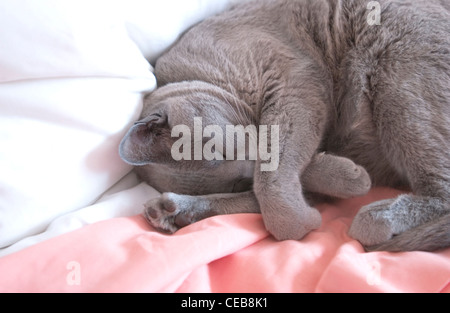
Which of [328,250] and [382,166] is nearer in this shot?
[328,250]

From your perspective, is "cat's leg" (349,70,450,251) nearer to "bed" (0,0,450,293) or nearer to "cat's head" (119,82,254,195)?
"bed" (0,0,450,293)

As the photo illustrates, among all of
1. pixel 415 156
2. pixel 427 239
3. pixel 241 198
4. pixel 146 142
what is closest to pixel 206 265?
pixel 241 198

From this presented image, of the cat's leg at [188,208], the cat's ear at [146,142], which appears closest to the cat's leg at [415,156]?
the cat's leg at [188,208]

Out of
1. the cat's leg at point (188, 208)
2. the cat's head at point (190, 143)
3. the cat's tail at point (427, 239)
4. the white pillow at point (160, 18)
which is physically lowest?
the cat's tail at point (427, 239)

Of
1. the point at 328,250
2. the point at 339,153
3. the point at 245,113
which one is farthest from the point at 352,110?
the point at 328,250

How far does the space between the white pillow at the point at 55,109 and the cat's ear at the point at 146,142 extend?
0.24 ft

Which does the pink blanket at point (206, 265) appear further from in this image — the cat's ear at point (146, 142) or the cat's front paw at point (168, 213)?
the cat's ear at point (146, 142)

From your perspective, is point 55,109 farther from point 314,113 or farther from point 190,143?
point 314,113

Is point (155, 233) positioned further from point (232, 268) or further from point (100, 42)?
point (100, 42)

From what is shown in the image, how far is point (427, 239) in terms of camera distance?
98 cm

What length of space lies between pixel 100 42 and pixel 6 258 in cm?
63

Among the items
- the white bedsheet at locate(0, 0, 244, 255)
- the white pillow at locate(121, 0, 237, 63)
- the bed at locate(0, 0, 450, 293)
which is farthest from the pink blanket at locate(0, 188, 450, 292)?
the white pillow at locate(121, 0, 237, 63)

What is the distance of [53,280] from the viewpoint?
0.85 metres

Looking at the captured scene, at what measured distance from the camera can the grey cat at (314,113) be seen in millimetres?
1081
